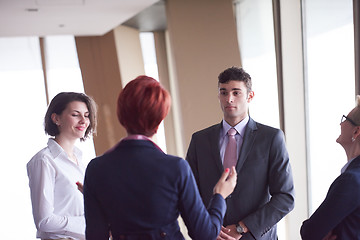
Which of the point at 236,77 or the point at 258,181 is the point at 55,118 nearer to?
the point at 236,77

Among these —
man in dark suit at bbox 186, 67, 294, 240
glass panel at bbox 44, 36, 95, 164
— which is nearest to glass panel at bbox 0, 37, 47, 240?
glass panel at bbox 44, 36, 95, 164

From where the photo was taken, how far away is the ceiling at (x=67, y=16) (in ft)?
18.0

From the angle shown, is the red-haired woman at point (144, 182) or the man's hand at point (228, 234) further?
the man's hand at point (228, 234)

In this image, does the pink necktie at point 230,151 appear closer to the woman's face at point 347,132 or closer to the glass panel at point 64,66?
the woman's face at point 347,132

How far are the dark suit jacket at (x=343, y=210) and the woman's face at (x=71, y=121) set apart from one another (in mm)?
1567

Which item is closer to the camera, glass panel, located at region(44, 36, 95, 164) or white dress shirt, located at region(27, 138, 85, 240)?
white dress shirt, located at region(27, 138, 85, 240)

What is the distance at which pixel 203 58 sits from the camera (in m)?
5.80

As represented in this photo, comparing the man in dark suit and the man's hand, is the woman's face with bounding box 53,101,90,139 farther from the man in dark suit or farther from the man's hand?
the man's hand

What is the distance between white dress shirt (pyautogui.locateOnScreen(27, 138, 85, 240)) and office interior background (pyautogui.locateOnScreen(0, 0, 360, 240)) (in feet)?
8.70

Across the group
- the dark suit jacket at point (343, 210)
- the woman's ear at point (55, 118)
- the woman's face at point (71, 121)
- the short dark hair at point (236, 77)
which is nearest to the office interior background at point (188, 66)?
the short dark hair at point (236, 77)

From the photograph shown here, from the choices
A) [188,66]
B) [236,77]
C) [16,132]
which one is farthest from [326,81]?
[16,132]

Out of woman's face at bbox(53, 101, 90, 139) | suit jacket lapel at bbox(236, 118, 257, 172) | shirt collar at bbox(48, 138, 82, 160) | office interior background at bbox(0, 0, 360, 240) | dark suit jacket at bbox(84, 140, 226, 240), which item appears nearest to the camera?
dark suit jacket at bbox(84, 140, 226, 240)

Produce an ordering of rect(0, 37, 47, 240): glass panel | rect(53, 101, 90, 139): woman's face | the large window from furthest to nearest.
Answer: rect(0, 37, 47, 240): glass panel
the large window
rect(53, 101, 90, 139): woman's face

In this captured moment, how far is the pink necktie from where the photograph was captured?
8.11 ft
